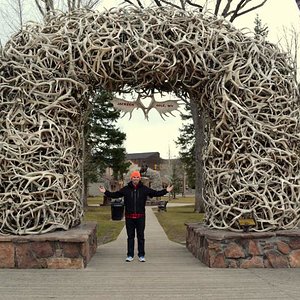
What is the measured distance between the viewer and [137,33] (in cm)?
784

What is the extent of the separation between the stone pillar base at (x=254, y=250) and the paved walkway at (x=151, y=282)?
18 cm

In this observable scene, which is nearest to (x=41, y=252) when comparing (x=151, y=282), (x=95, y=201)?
(x=151, y=282)

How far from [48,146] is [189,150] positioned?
32951 mm

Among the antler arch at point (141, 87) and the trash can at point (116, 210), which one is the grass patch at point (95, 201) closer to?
the trash can at point (116, 210)

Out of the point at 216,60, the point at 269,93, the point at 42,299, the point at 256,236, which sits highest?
the point at 216,60

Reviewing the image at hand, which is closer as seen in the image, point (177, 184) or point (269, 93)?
point (269, 93)

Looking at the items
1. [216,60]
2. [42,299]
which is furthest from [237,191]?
[42,299]

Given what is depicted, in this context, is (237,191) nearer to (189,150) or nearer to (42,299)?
(42,299)

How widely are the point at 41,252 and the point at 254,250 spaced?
3265 millimetres

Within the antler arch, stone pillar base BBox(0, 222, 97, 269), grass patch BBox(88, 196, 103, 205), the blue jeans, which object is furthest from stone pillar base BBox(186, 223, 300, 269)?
grass patch BBox(88, 196, 103, 205)

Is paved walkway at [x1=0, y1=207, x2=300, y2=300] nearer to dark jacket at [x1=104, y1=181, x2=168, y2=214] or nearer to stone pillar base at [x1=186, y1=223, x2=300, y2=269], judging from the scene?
stone pillar base at [x1=186, y1=223, x2=300, y2=269]

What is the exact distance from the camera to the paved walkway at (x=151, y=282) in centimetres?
548

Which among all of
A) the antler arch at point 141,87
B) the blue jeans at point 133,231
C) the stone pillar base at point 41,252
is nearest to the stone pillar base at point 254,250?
the antler arch at point 141,87

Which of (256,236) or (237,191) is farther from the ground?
(237,191)
